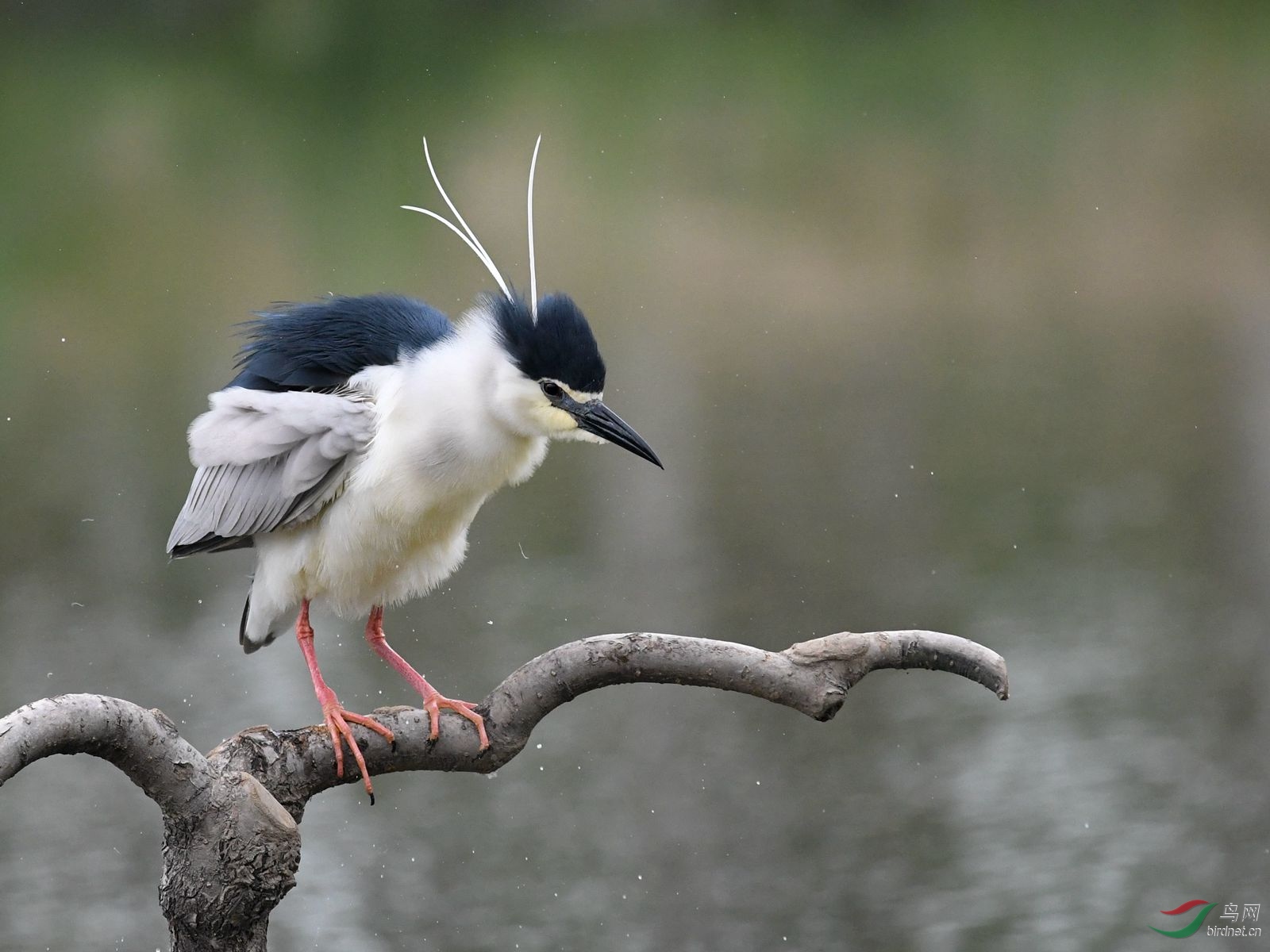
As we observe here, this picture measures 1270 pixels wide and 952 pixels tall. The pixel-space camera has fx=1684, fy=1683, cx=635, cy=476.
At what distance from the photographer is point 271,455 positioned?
3703 mm

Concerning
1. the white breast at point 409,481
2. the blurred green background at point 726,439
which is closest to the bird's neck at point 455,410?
the white breast at point 409,481

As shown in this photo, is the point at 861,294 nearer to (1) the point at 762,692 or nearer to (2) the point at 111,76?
(2) the point at 111,76

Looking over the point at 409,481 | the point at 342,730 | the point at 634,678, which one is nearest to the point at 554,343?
the point at 409,481

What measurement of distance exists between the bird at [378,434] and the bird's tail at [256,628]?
0.05m

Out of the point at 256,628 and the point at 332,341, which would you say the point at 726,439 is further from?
the point at 332,341

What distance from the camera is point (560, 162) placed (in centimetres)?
1652

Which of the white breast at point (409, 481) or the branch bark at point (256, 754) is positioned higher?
the white breast at point (409, 481)

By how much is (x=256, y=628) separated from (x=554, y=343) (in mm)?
1083

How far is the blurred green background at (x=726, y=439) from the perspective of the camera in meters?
7.38

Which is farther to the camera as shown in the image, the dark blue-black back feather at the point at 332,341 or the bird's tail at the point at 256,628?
the bird's tail at the point at 256,628

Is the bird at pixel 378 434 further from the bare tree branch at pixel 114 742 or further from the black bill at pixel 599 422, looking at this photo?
the bare tree branch at pixel 114 742

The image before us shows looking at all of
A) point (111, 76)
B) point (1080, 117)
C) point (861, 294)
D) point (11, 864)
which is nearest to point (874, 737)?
point (11, 864)

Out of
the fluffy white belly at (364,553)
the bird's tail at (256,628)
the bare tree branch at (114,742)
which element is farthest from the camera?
the bird's tail at (256,628)

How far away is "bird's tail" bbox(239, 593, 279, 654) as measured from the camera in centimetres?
399
